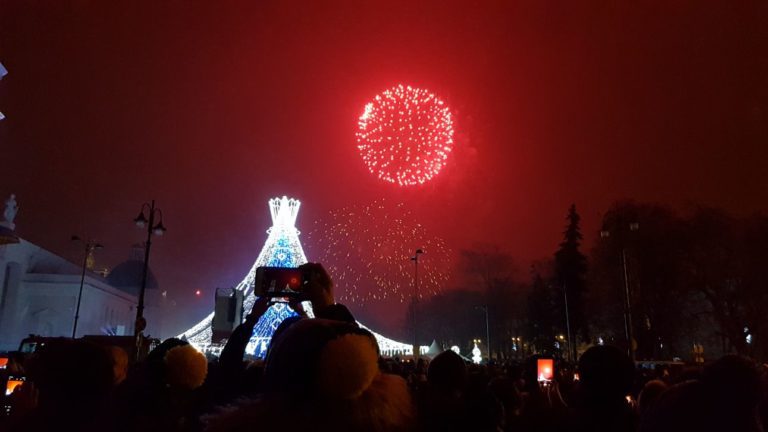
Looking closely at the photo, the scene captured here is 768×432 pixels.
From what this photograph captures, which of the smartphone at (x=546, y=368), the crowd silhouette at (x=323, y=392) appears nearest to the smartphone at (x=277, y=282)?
the crowd silhouette at (x=323, y=392)

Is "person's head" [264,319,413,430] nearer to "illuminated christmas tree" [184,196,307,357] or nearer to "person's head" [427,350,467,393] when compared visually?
"person's head" [427,350,467,393]

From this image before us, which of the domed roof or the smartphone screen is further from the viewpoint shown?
the domed roof

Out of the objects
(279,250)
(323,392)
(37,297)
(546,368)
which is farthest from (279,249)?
(37,297)

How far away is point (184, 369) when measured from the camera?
4.36 meters

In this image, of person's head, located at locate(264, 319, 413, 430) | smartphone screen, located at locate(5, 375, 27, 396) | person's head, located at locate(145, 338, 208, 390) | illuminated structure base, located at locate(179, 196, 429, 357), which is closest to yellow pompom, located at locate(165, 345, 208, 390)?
person's head, located at locate(145, 338, 208, 390)

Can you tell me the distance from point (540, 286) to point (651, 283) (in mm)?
28388

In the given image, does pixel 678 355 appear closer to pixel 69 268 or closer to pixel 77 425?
pixel 77 425

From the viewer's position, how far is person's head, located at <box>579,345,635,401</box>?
144 inches

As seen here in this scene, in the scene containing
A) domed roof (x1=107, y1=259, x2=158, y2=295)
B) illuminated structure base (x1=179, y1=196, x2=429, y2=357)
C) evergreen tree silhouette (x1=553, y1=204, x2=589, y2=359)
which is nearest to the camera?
illuminated structure base (x1=179, y1=196, x2=429, y2=357)

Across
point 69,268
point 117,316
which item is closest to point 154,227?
point 69,268

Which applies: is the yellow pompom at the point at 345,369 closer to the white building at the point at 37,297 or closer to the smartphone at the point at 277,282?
the smartphone at the point at 277,282

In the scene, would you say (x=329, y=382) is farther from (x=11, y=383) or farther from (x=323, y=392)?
(x=11, y=383)

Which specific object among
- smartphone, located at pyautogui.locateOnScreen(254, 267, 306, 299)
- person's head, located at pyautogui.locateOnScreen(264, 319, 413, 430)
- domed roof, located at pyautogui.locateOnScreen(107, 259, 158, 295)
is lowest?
person's head, located at pyautogui.locateOnScreen(264, 319, 413, 430)

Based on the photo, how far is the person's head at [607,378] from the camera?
366 centimetres
